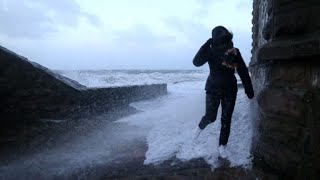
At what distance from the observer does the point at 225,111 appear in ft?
17.3

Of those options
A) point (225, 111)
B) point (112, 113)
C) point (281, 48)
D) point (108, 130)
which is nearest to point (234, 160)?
point (225, 111)

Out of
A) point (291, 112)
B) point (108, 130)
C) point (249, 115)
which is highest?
point (291, 112)

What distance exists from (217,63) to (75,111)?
331 cm

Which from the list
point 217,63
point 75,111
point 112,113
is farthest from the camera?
point 112,113

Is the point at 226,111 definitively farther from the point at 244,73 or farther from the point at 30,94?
the point at 30,94

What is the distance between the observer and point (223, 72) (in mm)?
5180

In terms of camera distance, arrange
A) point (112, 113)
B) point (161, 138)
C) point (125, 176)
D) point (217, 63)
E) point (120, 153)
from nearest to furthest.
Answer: point (125, 176) < point (217, 63) < point (120, 153) < point (161, 138) < point (112, 113)

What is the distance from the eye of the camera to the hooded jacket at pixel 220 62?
5.10 metres

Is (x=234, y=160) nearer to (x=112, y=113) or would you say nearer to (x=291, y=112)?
(x=291, y=112)

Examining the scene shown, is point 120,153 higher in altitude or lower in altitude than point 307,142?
lower

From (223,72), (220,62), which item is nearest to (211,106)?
(223,72)

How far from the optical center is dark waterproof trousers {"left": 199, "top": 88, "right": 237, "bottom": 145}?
17.1 feet

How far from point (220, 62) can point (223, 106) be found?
1.97 ft

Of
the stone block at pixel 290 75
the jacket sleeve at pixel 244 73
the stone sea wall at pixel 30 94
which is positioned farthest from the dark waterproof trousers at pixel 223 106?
the stone sea wall at pixel 30 94
